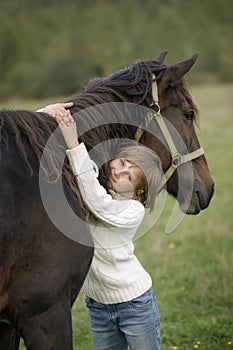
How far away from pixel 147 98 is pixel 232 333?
7.48ft

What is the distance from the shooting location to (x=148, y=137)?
3.06 meters

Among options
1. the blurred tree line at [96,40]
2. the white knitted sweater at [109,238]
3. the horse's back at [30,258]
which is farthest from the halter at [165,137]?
the blurred tree line at [96,40]

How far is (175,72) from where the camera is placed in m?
3.12

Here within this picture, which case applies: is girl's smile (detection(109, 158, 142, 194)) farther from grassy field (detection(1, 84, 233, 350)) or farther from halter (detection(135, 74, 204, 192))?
grassy field (detection(1, 84, 233, 350))

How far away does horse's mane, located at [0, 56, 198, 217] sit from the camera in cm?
255

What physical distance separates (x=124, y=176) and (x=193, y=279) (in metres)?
3.10

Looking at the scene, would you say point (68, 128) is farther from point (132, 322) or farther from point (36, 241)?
point (132, 322)

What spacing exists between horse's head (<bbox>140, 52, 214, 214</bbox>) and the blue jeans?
0.66 metres

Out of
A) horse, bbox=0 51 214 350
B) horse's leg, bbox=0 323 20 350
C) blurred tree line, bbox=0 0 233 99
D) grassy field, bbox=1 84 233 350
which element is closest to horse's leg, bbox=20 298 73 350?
horse, bbox=0 51 214 350

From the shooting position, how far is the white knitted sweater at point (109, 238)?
2.59 m

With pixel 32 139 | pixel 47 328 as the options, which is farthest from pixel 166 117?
pixel 47 328

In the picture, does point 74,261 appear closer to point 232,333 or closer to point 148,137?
point 148,137

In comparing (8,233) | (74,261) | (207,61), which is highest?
(8,233)

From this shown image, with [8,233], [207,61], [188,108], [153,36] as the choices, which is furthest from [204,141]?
[153,36]
